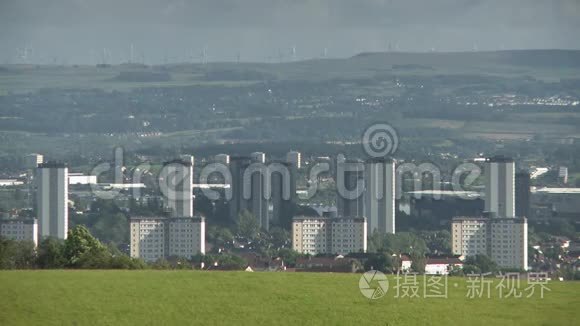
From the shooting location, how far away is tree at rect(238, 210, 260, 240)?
54344mm

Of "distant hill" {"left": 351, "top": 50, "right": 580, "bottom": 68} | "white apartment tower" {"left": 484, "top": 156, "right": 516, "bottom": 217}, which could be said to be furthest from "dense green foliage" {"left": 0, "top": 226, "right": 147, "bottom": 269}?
"distant hill" {"left": 351, "top": 50, "right": 580, "bottom": 68}

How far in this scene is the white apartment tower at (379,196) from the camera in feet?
182

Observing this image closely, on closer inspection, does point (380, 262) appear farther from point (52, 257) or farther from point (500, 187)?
point (500, 187)

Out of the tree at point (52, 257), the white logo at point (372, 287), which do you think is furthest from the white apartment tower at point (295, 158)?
the white logo at point (372, 287)

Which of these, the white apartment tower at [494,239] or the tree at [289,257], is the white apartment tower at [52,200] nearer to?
the tree at [289,257]

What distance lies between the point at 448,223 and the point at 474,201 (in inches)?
138

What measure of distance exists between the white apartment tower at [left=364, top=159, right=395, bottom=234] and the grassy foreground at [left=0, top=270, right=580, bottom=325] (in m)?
36.3

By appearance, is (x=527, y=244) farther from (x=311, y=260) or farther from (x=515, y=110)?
(x=515, y=110)

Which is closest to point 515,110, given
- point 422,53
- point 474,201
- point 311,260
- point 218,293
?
point 422,53

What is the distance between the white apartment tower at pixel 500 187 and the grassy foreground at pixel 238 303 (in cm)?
3951

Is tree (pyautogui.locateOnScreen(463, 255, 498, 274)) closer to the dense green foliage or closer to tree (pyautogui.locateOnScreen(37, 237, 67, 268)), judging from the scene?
tree (pyautogui.locateOnScreen(37, 237, 67, 268))

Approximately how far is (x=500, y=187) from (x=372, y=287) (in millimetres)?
44074

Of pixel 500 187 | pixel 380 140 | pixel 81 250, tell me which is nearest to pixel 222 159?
pixel 380 140

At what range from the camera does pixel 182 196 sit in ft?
198
